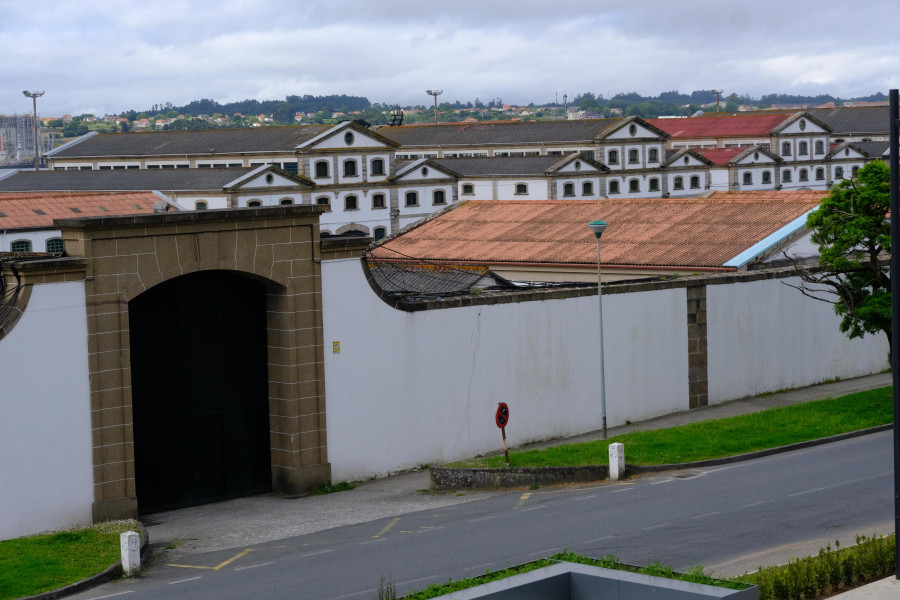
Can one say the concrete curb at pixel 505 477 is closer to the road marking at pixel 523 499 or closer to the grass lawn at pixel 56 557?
the road marking at pixel 523 499

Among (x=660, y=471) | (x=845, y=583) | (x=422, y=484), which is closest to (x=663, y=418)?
(x=660, y=471)

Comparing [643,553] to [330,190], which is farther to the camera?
[330,190]

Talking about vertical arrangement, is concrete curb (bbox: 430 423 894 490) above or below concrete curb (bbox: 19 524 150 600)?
above

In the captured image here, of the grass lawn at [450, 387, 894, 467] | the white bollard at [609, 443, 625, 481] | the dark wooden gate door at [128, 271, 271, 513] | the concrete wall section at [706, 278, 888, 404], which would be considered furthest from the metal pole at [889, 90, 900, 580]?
the concrete wall section at [706, 278, 888, 404]

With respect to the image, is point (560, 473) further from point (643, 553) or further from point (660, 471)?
point (643, 553)

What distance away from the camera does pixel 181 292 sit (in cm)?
2620

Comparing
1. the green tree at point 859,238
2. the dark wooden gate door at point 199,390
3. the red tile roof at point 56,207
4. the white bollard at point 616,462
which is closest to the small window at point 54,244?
the red tile roof at point 56,207

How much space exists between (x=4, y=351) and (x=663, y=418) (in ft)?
63.4

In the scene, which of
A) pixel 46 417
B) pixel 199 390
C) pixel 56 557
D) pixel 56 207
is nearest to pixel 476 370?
pixel 199 390

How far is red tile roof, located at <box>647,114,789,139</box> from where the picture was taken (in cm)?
14975

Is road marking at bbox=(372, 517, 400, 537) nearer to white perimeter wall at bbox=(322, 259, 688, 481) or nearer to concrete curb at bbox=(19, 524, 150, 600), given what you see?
white perimeter wall at bbox=(322, 259, 688, 481)

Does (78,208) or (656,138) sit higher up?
(656,138)

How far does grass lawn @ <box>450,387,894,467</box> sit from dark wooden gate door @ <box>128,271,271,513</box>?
16.2 feet

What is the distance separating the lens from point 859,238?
33.2 meters
